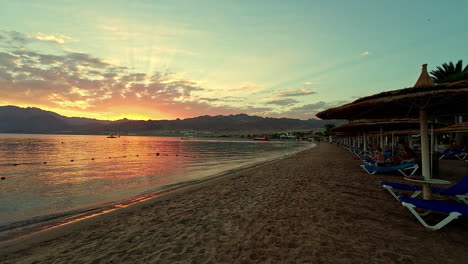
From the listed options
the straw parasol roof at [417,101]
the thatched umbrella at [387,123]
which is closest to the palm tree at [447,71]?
the thatched umbrella at [387,123]

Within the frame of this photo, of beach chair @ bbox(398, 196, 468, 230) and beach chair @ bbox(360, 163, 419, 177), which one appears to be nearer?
beach chair @ bbox(398, 196, 468, 230)

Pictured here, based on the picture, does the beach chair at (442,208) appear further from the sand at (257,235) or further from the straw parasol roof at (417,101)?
the straw parasol roof at (417,101)

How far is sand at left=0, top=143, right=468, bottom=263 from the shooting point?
3.44 meters

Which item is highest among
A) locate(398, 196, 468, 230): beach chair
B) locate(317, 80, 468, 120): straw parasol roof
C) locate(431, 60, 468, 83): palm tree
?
locate(431, 60, 468, 83): palm tree

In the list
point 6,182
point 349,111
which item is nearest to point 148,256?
point 349,111

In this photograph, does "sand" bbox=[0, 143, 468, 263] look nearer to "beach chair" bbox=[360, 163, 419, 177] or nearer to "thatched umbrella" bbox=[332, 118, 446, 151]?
"beach chair" bbox=[360, 163, 419, 177]

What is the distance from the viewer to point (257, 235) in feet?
13.8

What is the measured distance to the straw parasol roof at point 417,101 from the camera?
14.1 feet

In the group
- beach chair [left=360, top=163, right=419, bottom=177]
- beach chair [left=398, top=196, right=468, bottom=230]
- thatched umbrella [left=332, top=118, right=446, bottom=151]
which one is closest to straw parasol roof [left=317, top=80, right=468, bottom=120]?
beach chair [left=398, top=196, right=468, bottom=230]

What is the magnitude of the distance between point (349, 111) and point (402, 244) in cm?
328

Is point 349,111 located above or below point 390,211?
above

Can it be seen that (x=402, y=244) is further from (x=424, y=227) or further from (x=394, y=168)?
(x=394, y=168)

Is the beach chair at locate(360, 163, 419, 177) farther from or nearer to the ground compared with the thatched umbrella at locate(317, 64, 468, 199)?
nearer to the ground

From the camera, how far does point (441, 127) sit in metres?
14.4
